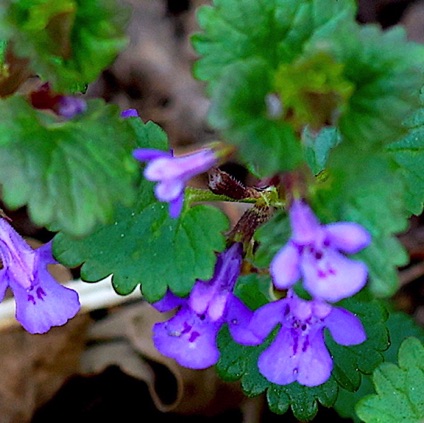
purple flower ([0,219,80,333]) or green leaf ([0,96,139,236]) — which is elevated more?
green leaf ([0,96,139,236])

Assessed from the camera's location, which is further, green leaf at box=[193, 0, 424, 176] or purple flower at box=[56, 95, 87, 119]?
purple flower at box=[56, 95, 87, 119]

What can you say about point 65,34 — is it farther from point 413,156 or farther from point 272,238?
point 413,156

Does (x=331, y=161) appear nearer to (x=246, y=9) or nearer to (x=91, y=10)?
(x=246, y=9)

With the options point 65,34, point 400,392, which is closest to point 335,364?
point 400,392

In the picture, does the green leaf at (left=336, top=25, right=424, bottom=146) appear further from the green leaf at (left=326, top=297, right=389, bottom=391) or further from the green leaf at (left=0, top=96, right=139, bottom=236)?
the green leaf at (left=326, top=297, right=389, bottom=391)

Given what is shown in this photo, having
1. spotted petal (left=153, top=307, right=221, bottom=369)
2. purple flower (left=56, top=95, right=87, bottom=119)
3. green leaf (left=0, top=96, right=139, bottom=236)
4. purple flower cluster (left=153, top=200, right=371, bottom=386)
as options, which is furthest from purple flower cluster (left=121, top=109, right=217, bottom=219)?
spotted petal (left=153, top=307, right=221, bottom=369)
